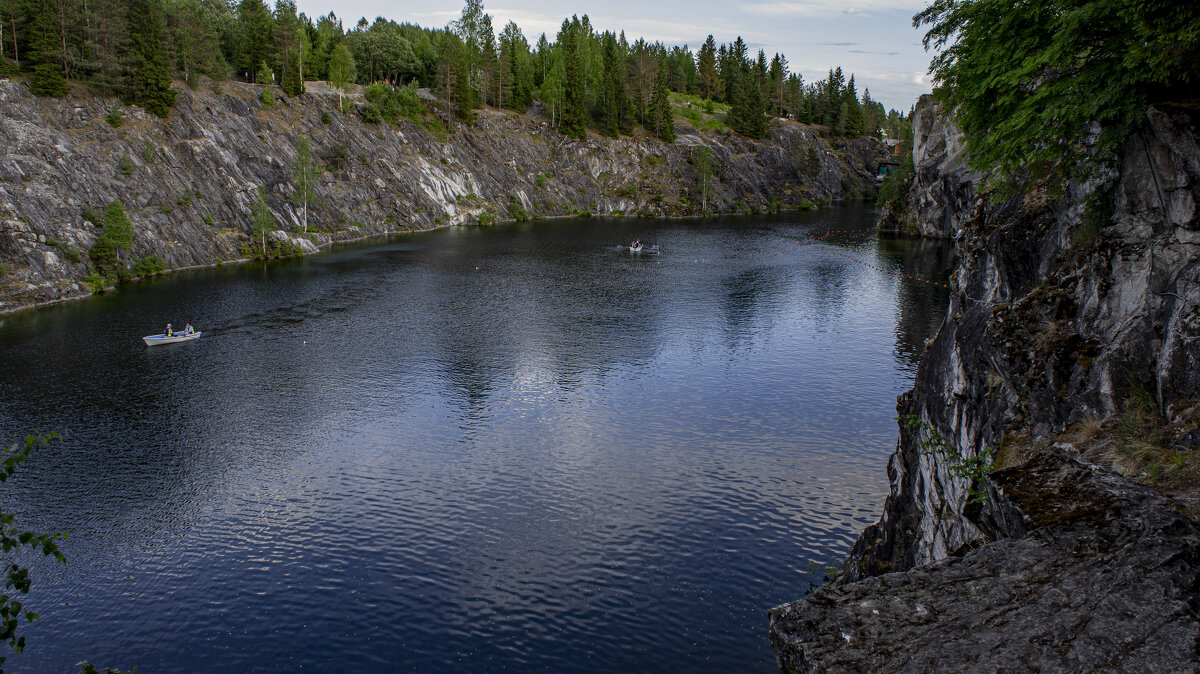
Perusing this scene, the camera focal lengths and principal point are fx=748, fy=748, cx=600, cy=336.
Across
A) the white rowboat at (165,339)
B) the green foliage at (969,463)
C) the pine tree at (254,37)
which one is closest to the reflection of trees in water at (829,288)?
the green foliage at (969,463)

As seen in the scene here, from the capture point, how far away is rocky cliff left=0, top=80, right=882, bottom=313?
85.0 m

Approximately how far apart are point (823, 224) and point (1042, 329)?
154 metres

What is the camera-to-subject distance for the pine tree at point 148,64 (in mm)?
107562

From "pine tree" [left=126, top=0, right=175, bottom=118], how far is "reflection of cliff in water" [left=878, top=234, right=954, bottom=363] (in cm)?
10624

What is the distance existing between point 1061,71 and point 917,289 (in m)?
75.4

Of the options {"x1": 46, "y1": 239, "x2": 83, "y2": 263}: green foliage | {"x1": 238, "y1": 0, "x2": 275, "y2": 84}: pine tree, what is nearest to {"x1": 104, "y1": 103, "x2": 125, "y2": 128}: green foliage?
{"x1": 46, "y1": 239, "x2": 83, "y2": 263}: green foliage

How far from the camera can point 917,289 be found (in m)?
94.9

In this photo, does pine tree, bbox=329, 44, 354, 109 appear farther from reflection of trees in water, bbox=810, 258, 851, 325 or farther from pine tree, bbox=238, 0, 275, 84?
reflection of trees in water, bbox=810, 258, 851, 325

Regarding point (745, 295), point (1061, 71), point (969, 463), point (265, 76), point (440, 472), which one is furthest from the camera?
point (265, 76)

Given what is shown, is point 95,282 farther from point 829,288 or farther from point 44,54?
point 829,288

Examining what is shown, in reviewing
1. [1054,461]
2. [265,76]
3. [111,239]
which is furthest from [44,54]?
[1054,461]

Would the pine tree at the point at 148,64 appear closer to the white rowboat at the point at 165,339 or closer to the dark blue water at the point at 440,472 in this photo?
the dark blue water at the point at 440,472

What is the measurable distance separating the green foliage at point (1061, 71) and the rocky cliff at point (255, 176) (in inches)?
3446

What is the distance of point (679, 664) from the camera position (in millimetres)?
29188
